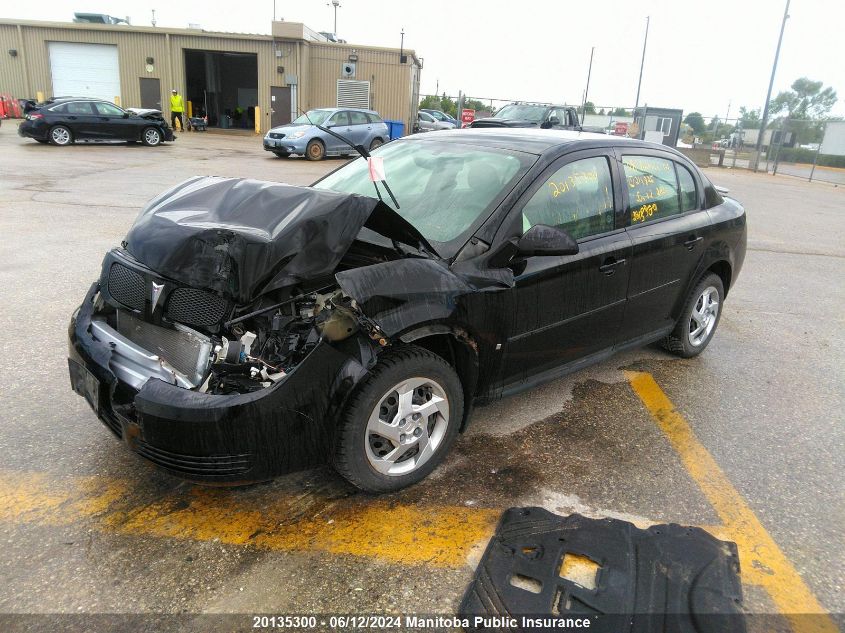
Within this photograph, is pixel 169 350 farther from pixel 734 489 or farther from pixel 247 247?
pixel 734 489

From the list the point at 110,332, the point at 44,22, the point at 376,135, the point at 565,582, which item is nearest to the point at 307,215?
the point at 110,332

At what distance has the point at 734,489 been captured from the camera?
3.15m

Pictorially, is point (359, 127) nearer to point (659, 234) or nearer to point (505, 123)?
point (505, 123)

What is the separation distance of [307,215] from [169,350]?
90 cm

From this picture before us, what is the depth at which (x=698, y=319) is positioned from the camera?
4.77 m

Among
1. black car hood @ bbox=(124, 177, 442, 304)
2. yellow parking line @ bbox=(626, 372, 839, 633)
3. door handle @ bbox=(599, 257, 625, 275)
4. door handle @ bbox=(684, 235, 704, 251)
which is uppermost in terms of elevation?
black car hood @ bbox=(124, 177, 442, 304)

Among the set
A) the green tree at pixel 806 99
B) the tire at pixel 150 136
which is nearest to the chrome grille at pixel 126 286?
the tire at pixel 150 136

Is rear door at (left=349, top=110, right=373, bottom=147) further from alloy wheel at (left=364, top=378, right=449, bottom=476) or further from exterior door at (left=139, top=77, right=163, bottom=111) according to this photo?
alloy wheel at (left=364, top=378, right=449, bottom=476)

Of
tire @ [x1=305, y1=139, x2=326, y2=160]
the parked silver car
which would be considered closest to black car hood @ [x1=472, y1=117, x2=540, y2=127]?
tire @ [x1=305, y1=139, x2=326, y2=160]

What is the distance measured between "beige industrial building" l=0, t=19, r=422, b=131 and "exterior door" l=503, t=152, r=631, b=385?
92.3ft

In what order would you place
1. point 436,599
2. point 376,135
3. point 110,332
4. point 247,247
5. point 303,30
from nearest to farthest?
point 436,599 < point 247,247 < point 110,332 < point 376,135 < point 303,30

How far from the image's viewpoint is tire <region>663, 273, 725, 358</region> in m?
4.59

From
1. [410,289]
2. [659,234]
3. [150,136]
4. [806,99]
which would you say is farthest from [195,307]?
[806,99]

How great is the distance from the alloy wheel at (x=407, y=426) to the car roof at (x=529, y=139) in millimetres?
1601
